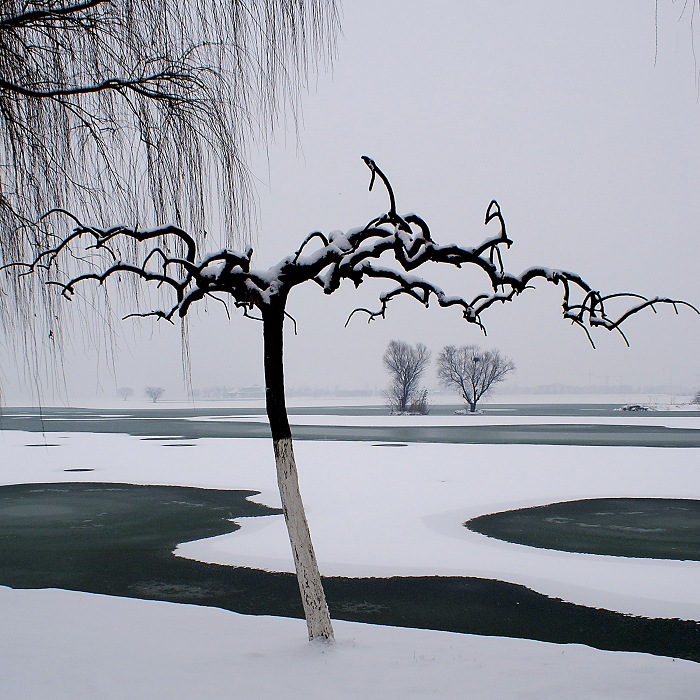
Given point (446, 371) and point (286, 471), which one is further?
point (446, 371)

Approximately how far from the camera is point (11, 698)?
463 centimetres

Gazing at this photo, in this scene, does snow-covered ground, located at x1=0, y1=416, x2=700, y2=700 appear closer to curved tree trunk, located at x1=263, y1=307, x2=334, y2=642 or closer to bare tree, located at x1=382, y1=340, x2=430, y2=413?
curved tree trunk, located at x1=263, y1=307, x2=334, y2=642

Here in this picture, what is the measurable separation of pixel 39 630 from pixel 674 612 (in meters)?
6.00

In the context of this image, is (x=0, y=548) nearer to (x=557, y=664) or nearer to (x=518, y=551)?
(x=518, y=551)

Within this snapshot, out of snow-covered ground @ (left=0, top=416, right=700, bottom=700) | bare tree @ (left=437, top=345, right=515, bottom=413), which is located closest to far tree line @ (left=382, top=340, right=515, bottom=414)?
bare tree @ (left=437, top=345, right=515, bottom=413)

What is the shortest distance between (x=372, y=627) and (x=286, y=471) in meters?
2.05

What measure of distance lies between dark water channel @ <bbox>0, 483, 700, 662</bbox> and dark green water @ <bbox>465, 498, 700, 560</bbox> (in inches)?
108

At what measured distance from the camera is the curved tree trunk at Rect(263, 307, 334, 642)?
17.7 ft

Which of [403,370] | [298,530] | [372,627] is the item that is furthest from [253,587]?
[403,370]

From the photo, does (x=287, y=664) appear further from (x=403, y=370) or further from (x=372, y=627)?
(x=403, y=370)

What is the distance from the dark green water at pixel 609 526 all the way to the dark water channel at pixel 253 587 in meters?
2.75

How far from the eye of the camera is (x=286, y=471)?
5.37 m

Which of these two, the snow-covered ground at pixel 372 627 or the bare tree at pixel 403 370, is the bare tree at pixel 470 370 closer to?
the bare tree at pixel 403 370

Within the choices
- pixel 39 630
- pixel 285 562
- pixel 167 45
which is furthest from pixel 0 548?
pixel 167 45
